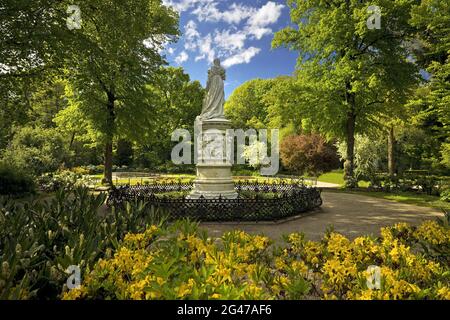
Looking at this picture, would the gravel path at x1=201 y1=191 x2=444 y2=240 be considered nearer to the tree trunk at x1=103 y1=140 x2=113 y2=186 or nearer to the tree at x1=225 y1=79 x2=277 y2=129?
the tree trunk at x1=103 y1=140 x2=113 y2=186

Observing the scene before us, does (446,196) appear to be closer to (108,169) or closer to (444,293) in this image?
(444,293)

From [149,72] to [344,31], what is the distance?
15215mm

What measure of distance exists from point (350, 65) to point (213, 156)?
1312 cm

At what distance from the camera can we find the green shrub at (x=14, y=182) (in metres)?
17.0

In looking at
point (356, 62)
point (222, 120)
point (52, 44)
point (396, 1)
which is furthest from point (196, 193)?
point (396, 1)

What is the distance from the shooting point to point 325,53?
22.7 m

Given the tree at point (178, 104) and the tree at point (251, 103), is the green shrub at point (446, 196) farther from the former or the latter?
the tree at point (251, 103)

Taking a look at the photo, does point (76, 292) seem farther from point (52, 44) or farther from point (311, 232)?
point (52, 44)

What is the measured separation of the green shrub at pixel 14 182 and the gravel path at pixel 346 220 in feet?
41.1

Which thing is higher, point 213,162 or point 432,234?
point 213,162

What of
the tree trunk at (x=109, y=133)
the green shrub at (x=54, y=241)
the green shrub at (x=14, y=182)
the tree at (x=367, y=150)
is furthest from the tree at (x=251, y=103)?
the green shrub at (x=54, y=241)

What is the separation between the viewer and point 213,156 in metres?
13.3

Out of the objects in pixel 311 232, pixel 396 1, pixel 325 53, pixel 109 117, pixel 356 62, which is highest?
→ pixel 396 1

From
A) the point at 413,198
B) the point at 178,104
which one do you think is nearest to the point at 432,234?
the point at 413,198
